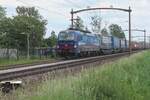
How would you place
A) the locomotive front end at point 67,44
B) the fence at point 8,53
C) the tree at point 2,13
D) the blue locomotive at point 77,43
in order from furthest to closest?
the tree at point 2,13
the fence at point 8,53
the blue locomotive at point 77,43
the locomotive front end at point 67,44

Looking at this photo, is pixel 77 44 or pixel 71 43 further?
pixel 71 43

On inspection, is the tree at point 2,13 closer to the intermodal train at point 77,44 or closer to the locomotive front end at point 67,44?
the intermodal train at point 77,44

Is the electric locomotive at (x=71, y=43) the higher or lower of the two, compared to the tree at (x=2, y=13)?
lower

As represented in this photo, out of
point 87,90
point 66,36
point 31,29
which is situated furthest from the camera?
point 31,29

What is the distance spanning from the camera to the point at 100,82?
12.7 m

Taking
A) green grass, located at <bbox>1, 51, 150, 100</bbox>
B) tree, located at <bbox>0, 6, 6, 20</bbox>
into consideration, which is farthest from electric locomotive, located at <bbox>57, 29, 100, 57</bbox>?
tree, located at <bbox>0, 6, 6, 20</bbox>

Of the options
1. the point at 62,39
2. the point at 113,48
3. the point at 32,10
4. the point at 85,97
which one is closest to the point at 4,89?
the point at 85,97

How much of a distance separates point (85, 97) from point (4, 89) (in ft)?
13.2

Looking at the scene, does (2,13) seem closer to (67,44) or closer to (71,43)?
(67,44)

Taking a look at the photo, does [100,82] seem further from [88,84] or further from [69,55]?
[69,55]

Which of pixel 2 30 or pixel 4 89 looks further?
pixel 2 30

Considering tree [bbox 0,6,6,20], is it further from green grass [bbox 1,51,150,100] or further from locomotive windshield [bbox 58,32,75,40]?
green grass [bbox 1,51,150,100]

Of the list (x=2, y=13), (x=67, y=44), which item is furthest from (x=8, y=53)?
(x=2, y=13)

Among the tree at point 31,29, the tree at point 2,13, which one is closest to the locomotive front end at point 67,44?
the tree at point 31,29
